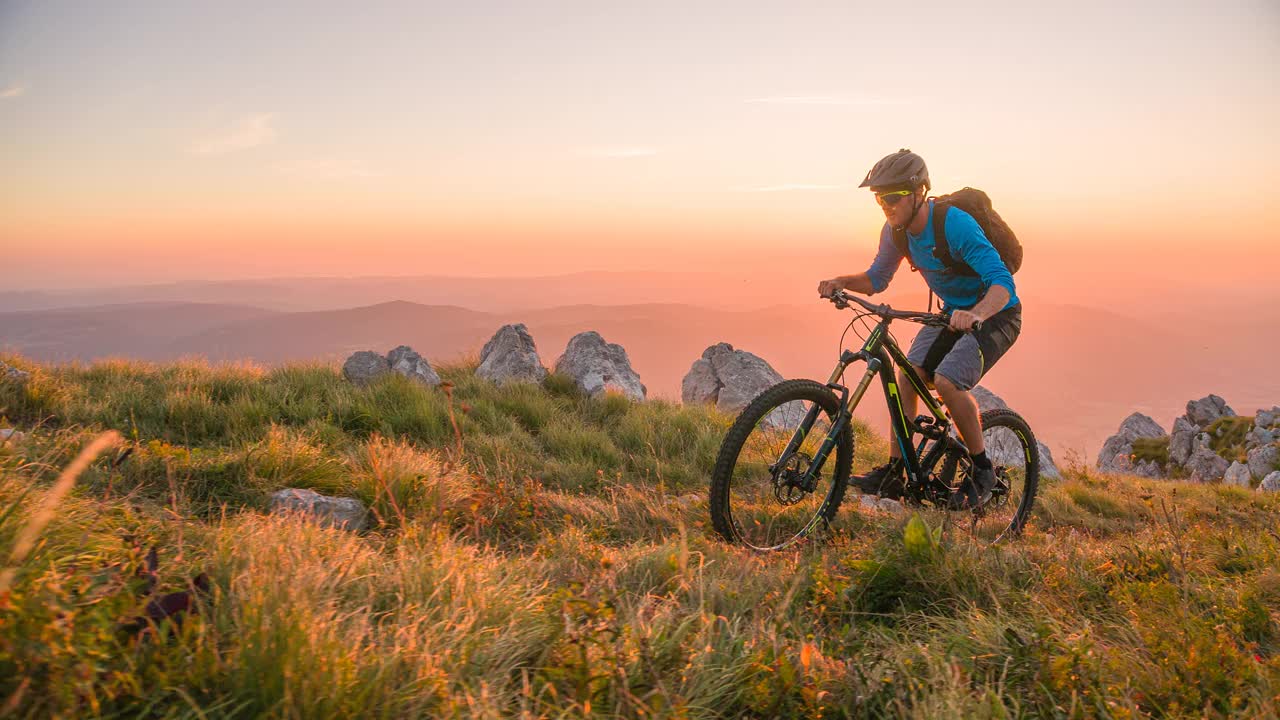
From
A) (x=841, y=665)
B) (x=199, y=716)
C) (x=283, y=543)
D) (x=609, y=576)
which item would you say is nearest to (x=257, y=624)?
(x=199, y=716)

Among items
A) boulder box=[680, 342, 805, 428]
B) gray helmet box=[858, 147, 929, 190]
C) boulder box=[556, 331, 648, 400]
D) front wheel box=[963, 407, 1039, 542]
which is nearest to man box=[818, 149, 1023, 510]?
gray helmet box=[858, 147, 929, 190]

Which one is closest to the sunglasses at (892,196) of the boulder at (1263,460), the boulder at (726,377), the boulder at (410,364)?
the boulder at (410,364)

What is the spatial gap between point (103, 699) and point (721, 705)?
170 centimetres

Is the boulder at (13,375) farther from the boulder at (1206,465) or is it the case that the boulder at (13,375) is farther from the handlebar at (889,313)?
the boulder at (1206,465)

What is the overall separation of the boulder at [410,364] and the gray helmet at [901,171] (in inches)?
245

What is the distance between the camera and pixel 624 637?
228 centimetres

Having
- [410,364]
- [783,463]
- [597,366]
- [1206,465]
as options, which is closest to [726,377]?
[597,366]

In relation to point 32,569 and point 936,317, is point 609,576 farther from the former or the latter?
point 936,317

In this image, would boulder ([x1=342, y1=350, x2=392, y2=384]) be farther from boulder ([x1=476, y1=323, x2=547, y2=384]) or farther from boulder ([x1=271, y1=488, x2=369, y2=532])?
boulder ([x1=271, y1=488, x2=369, y2=532])

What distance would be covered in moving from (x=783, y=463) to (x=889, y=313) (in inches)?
48.8

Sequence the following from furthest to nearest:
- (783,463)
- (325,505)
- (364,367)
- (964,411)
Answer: (364,367) < (964,411) < (783,463) < (325,505)

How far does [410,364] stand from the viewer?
9.40 metres

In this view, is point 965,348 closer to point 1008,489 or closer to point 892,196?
point 892,196

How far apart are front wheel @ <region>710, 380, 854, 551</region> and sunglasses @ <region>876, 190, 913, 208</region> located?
4.63 feet
